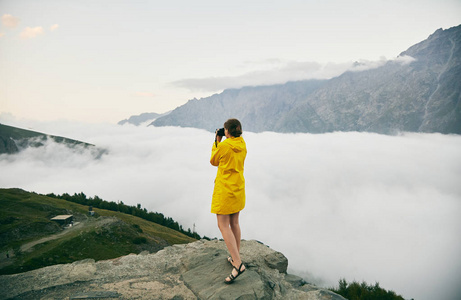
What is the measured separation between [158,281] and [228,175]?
5.15m

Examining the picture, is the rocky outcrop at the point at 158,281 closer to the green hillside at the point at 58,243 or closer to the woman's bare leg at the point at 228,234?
the woman's bare leg at the point at 228,234

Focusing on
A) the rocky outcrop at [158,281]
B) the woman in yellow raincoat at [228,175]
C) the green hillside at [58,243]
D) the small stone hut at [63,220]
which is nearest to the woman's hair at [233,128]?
the woman in yellow raincoat at [228,175]

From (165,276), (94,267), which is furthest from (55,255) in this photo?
(165,276)

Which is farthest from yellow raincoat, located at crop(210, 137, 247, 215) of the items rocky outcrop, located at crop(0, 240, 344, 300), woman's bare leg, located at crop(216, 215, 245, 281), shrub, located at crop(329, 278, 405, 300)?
shrub, located at crop(329, 278, 405, 300)

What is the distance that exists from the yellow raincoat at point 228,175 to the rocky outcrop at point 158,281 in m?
2.54

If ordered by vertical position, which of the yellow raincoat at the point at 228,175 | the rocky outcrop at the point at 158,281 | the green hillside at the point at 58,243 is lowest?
the green hillside at the point at 58,243

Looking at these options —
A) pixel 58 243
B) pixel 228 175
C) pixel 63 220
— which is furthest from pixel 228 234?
pixel 63 220

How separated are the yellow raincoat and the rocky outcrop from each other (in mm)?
2543

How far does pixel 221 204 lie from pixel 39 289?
7078 millimetres

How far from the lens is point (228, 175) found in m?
7.10

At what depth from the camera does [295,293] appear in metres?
8.90

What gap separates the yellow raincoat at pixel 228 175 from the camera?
704 cm

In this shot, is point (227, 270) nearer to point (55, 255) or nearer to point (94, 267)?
point (94, 267)

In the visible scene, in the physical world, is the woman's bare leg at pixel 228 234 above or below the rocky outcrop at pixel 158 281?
above
